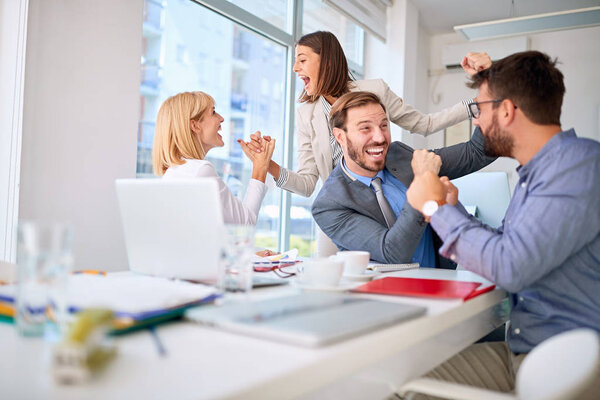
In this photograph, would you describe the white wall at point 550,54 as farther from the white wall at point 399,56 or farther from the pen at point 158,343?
the pen at point 158,343

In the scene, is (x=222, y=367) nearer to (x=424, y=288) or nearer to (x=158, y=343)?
(x=158, y=343)

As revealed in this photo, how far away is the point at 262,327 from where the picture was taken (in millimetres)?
675

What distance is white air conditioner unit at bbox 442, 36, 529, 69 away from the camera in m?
5.60

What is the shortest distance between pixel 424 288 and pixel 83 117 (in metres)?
1.81

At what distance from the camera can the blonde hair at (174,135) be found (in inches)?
88.9

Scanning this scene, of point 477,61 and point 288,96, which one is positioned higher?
point 288,96

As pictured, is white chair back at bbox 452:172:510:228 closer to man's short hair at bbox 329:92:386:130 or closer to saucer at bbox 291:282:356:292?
man's short hair at bbox 329:92:386:130

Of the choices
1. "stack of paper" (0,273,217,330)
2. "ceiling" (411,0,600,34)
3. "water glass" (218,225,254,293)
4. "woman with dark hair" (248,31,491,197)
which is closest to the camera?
"stack of paper" (0,273,217,330)

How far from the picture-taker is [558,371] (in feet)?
2.30

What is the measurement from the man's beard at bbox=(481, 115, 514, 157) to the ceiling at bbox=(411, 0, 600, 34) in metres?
4.34

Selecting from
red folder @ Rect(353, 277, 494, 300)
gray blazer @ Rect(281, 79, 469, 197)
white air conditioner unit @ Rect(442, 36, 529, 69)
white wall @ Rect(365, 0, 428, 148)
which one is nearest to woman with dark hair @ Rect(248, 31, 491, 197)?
gray blazer @ Rect(281, 79, 469, 197)

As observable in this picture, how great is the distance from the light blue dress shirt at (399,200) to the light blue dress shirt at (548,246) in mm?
667

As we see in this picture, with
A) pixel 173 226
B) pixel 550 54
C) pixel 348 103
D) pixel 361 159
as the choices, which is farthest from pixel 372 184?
pixel 550 54

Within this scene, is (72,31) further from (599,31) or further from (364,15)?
(599,31)
